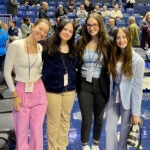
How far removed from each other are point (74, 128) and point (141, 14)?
9516 mm

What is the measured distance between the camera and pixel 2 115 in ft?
13.4

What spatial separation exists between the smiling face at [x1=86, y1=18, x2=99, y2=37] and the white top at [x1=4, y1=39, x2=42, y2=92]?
538 mm

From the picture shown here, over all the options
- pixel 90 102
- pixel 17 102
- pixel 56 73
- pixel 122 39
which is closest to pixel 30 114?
pixel 17 102

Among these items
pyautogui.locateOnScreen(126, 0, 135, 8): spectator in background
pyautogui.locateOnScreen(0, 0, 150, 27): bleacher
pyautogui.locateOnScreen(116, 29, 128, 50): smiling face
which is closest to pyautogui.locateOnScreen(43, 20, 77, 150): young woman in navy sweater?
pyautogui.locateOnScreen(116, 29, 128, 50): smiling face

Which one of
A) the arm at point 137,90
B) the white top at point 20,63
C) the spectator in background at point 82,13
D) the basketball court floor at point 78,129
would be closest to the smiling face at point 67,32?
the white top at point 20,63

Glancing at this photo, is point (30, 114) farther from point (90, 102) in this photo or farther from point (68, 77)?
point (90, 102)

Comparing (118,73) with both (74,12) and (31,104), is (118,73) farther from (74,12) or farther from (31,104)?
(74,12)

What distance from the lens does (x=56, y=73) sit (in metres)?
3.25

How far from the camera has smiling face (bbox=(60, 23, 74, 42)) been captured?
3.17 meters

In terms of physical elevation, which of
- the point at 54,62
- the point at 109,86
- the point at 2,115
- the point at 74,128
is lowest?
the point at 74,128

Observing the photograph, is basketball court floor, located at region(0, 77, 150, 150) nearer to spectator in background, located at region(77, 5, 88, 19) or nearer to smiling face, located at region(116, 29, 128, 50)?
smiling face, located at region(116, 29, 128, 50)

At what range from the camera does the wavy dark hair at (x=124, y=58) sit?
3080mm

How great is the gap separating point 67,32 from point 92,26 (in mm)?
262

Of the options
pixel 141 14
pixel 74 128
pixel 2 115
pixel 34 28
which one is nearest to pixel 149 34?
pixel 141 14
